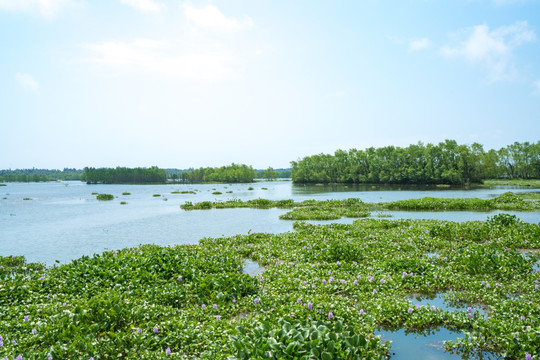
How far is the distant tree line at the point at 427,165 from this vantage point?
271 ft

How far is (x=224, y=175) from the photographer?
150 meters

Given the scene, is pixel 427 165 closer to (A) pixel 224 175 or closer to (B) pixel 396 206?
(B) pixel 396 206

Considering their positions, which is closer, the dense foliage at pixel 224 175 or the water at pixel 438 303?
the water at pixel 438 303

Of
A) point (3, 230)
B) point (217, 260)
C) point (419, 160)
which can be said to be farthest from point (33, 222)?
point (419, 160)

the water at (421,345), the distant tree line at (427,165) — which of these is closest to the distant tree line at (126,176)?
the distant tree line at (427,165)

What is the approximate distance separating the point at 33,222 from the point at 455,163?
8786 centimetres

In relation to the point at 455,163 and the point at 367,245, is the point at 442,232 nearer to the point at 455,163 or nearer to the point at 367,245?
the point at 367,245

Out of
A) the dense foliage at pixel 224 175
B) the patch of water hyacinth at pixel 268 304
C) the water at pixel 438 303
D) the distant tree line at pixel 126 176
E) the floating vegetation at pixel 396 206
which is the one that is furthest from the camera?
the distant tree line at pixel 126 176

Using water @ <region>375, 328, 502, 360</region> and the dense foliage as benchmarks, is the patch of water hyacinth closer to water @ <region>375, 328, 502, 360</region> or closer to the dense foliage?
water @ <region>375, 328, 502, 360</region>

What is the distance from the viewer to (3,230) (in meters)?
23.1

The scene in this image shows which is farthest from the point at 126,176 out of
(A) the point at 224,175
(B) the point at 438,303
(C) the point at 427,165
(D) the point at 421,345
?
(D) the point at 421,345

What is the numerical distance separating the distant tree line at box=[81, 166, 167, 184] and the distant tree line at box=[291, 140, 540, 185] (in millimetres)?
75553

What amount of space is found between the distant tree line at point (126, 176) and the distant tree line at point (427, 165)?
75.6 m

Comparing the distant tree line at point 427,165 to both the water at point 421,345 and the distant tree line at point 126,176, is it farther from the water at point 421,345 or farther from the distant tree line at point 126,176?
the water at point 421,345
